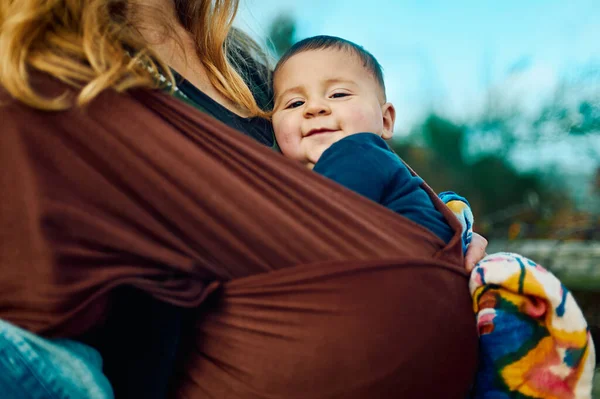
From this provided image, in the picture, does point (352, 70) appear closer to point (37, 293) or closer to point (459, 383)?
point (459, 383)

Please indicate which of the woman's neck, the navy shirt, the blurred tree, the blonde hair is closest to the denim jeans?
the blonde hair

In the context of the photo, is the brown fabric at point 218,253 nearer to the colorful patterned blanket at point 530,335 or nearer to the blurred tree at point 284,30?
the colorful patterned blanket at point 530,335

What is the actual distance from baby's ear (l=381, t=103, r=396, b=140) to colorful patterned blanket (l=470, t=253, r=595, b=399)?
2.14 ft

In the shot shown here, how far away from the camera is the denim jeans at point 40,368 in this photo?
0.98m

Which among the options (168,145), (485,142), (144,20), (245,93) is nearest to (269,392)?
(168,145)

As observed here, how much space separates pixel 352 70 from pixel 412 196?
0.47 metres

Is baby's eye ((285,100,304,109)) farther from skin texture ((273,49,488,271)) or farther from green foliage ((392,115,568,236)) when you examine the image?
green foliage ((392,115,568,236))

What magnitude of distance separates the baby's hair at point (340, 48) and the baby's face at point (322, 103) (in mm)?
17

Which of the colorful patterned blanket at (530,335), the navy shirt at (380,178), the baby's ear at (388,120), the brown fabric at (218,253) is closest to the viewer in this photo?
the brown fabric at (218,253)

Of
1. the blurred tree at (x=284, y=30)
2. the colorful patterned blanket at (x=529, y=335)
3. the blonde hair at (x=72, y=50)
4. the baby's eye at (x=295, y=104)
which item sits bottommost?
the blurred tree at (x=284, y=30)

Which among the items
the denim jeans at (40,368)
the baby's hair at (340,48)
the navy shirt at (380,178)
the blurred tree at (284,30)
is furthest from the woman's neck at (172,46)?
the blurred tree at (284,30)

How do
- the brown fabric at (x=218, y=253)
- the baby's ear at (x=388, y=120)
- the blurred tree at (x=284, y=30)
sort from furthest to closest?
the blurred tree at (x=284, y=30) < the baby's ear at (x=388, y=120) < the brown fabric at (x=218, y=253)

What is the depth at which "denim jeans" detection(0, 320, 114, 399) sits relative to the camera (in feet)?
3.23

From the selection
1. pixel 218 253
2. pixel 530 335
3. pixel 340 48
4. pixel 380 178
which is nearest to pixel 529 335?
pixel 530 335
